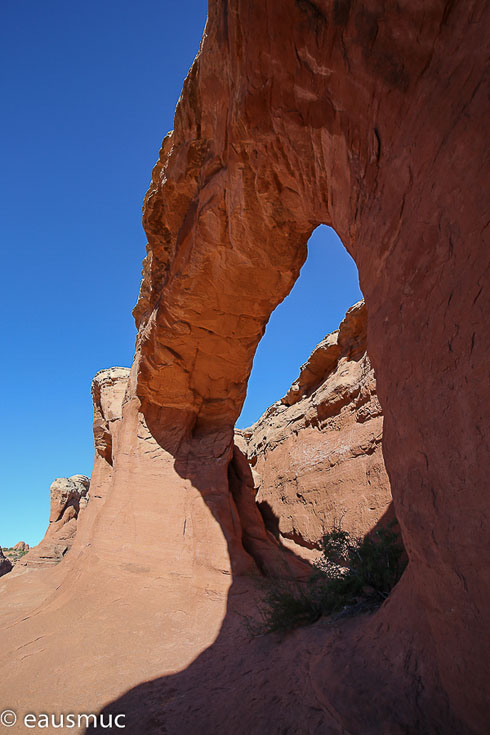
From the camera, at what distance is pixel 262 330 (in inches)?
301

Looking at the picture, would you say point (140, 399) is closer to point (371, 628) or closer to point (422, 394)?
point (371, 628)

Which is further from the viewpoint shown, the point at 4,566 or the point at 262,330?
the point at 4,566

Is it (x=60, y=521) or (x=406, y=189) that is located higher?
(x=60, y=521)

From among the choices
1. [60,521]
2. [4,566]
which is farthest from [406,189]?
[60,521]

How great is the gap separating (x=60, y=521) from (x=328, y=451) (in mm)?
16406

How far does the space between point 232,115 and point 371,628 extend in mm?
4989

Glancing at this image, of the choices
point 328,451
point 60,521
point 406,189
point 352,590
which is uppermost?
point 60,521

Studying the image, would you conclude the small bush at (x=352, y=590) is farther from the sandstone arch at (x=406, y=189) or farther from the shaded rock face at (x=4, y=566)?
the shaded rock face at (x=4, y=566)

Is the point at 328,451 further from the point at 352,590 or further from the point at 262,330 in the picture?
the point at 352,590

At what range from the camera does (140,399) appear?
8.41 m

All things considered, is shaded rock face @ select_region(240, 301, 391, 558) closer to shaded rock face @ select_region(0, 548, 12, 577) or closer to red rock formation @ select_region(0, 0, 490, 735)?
→ red rock formation @ select_region(0, 0, 490, 735)

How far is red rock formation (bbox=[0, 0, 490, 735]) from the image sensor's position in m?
1.61

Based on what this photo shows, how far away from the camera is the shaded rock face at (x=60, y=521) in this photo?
16.0m

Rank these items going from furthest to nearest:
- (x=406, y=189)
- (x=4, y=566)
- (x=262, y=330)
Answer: (x=4, y=566) → (x=262, y=330) → (x=406, y=189)
